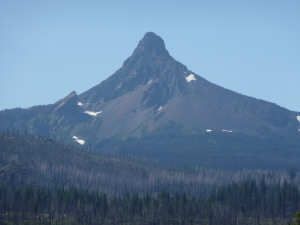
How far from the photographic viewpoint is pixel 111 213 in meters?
194

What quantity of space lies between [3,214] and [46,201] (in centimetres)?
1825

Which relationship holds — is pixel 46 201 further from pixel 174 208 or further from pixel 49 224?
pixel 174 208

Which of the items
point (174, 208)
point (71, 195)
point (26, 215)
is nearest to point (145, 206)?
point (174, 208)

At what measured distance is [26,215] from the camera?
611 feet

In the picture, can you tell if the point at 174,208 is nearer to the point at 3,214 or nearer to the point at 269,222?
A: the point at 269,222

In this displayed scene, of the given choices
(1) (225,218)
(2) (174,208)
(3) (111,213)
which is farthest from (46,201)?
(1) (225,218)

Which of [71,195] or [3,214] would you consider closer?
[3,214]

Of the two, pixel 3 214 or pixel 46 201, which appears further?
pixel 46 201

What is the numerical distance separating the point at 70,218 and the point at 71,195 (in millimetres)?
10817

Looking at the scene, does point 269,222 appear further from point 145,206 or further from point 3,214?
point 3,214

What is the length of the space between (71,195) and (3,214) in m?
24.3

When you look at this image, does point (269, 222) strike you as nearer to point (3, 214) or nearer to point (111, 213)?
point (111, 213)

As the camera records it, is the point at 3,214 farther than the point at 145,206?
No

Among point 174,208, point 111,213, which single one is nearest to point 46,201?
point 111,213
